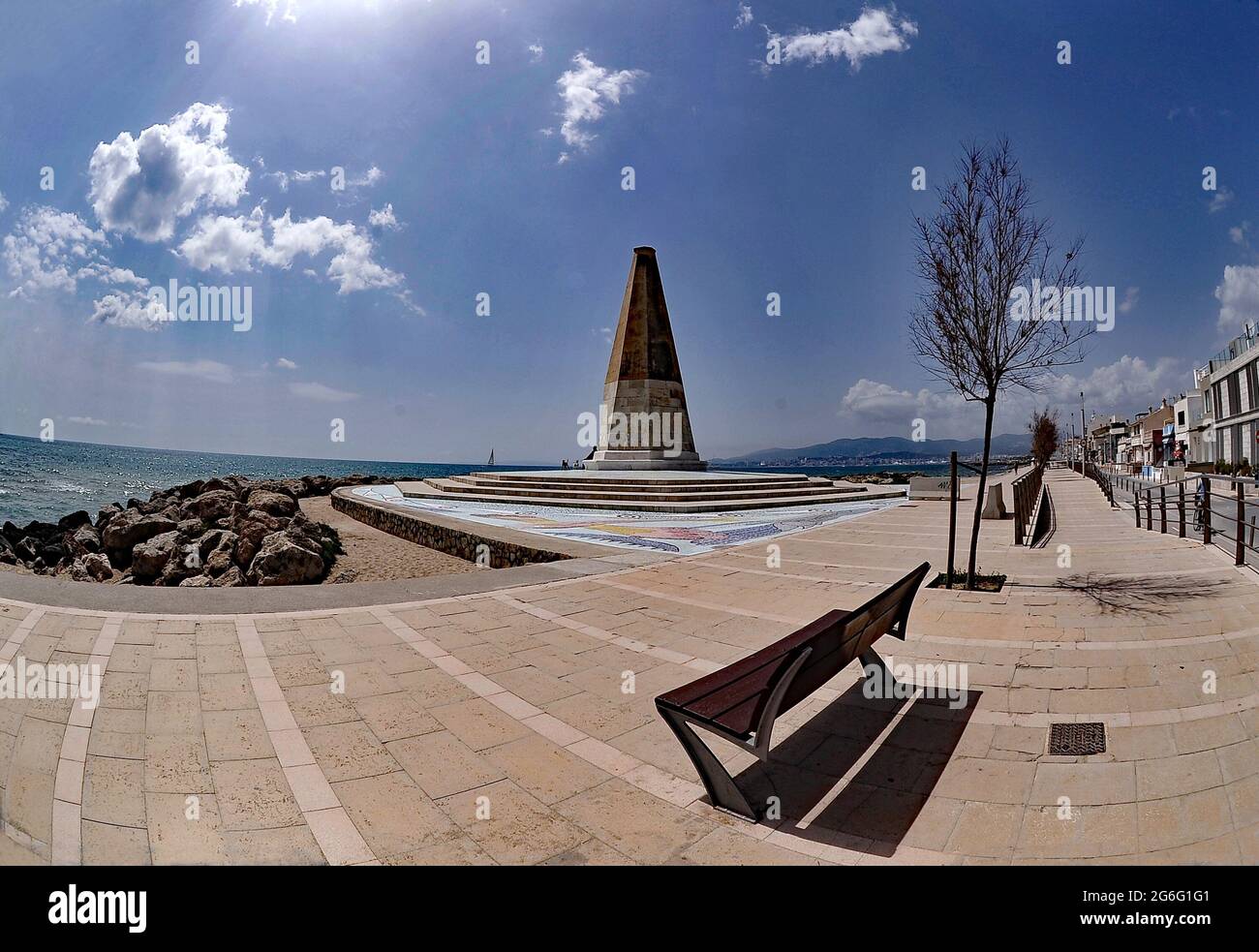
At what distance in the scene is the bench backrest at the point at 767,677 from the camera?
8.72ft

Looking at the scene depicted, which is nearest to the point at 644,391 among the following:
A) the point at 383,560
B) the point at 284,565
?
the point at 383,560

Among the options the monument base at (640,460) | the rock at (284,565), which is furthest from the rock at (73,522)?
the monument base at (640,460)

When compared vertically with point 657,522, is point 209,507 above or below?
above

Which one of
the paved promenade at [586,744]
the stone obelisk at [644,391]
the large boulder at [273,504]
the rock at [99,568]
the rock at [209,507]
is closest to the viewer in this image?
the paved promenade at [586,744]

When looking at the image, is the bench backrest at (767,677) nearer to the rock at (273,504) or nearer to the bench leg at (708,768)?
the bench leg at (708,768)

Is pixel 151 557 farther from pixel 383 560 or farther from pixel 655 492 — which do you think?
pixel 655 492

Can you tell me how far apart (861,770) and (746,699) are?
81 centimetres

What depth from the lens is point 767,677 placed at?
3059mm

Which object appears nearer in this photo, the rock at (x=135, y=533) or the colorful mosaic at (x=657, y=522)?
the colorful mosaic at (x=657, y=522)

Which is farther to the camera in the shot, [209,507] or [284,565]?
[209,507]

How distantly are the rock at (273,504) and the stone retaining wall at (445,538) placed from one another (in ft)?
8.76

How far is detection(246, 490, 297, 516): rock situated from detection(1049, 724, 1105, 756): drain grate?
16570mm
